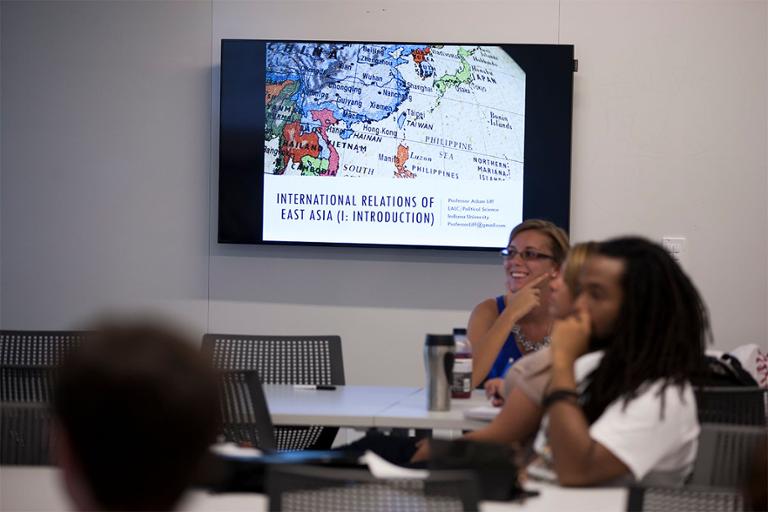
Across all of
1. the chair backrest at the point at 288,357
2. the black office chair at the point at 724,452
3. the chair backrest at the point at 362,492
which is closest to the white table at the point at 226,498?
the black office chair at the point at 724,452

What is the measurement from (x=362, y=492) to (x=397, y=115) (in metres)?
3.77

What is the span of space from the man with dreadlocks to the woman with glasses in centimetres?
132

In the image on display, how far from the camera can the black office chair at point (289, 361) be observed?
3.90m

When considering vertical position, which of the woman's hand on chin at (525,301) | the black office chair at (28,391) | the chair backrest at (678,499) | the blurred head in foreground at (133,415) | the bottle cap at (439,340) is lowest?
A: the black office chair at (28,391)

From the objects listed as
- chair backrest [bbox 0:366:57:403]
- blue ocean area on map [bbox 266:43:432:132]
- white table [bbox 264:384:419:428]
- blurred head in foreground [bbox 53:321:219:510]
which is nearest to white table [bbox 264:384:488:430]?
white table [bbox 264:384:419:428]

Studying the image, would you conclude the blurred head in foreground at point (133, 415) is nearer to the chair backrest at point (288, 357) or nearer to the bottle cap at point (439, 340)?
the bottle cap at point (439, 340)

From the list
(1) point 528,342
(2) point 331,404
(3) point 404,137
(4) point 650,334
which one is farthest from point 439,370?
(3) point 404,137

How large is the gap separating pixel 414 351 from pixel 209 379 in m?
4.50

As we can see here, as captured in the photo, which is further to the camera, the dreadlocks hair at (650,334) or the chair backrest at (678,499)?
the dreadlocks hair at (650,334)

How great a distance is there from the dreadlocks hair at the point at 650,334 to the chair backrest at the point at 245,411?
2.85ft

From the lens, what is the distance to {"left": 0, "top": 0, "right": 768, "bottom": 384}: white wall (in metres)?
5.28

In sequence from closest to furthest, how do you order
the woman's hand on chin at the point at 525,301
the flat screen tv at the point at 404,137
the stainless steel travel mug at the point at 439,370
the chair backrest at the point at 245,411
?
the chair backrest at the point at 245,411 → the stainless steel travel mug at the point at 439,370 → the woman's hand on chin at the point at 525,301 → the flat screen tv at the point at 404,137

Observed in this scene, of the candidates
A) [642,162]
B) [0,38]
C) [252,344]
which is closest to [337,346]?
[252,344]

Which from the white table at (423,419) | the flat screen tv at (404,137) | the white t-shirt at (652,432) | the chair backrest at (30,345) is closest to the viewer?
the white t-shirt at (652,432)
